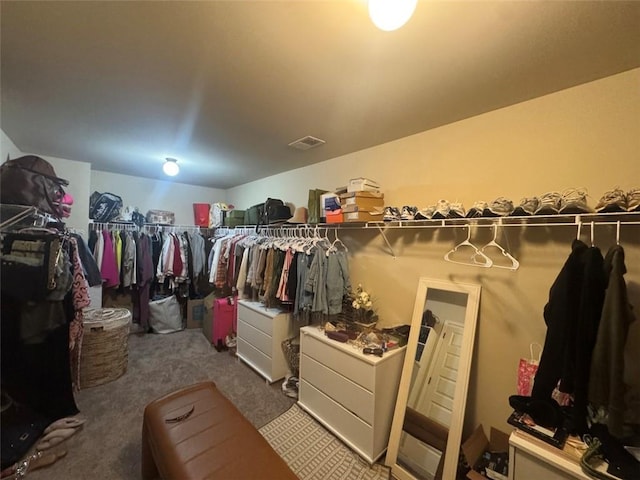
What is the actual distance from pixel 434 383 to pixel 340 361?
0.68 metres

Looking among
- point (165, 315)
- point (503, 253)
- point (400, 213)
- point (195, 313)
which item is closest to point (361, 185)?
point (400, 213)

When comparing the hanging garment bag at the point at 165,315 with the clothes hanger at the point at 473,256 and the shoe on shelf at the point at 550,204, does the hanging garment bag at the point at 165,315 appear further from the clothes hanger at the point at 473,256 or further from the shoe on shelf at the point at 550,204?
the shoe on shelf at the point at 550,204

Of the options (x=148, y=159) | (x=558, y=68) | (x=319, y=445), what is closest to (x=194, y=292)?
(x=148, y=159)

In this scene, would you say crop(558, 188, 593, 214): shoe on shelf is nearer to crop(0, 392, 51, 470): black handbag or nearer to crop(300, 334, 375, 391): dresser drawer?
crop(300, 334, 375, 391): dresser drawer

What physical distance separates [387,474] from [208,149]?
124 inches

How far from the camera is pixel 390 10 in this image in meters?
0.91

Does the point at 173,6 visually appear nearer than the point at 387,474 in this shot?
Yes

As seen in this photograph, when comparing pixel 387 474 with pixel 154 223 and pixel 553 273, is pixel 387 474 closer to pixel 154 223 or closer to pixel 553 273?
pixel 553 273

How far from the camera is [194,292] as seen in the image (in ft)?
14.8

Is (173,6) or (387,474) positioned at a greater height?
(173,6)

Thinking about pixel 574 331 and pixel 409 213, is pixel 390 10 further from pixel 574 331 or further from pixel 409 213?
pixel 574 331

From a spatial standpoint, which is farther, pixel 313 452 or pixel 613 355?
pixel 313 452

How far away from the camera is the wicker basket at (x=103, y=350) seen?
8.76 feet

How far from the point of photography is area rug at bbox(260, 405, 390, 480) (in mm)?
1805
